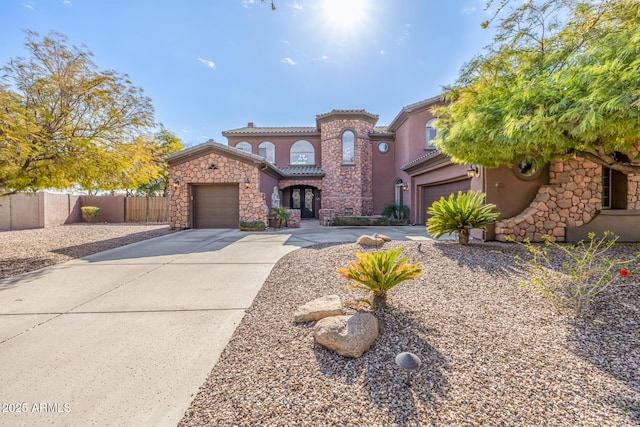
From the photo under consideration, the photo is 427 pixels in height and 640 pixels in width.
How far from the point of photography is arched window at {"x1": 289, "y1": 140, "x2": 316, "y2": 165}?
62.3 feet

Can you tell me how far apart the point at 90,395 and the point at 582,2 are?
773cm

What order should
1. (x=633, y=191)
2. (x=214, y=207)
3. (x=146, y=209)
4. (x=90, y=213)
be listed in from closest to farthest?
(x=633, y=191), (x=214, y=207), (x=90, y=213), (x=146, y=209)

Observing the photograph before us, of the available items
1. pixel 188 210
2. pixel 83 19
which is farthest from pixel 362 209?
pixel 83 19

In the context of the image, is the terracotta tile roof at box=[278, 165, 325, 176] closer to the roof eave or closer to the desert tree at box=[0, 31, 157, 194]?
the roof eave

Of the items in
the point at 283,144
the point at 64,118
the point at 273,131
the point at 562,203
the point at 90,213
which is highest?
the point at 273,131

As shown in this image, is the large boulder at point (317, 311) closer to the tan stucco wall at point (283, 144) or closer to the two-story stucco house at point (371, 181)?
the two-story stucco house at point (371, 181)

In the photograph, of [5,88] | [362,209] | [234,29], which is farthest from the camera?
[362,209]

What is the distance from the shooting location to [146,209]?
1753 cm

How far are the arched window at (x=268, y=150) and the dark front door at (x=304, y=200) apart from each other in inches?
105

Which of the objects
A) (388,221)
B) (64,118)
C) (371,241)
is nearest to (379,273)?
(371,241)

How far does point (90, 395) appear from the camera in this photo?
2027 millimetres

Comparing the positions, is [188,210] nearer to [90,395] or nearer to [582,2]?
[90,395]

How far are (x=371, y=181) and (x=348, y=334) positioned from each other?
15869mm

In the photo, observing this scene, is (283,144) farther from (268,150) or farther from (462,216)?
(462,216)
